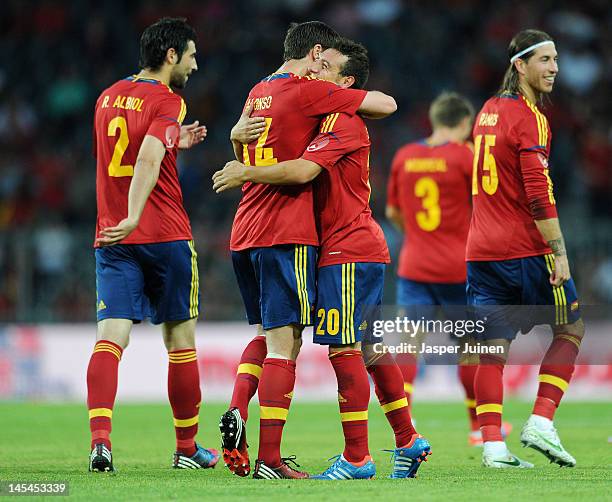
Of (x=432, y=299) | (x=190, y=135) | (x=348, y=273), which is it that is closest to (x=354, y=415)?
(x=348, y=273)

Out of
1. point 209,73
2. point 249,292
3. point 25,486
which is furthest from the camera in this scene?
point 209,73

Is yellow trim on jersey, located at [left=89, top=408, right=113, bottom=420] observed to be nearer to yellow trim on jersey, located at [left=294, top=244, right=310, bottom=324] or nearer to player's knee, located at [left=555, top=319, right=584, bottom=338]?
yellow trim on jersey, located at [left=294, top=244, right=310, bottom=324]

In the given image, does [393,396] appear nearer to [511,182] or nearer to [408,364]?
[511,182]

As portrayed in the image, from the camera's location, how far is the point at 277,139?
228 inches

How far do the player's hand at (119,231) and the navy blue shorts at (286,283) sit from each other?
73cm

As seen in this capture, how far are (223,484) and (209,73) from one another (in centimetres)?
1258

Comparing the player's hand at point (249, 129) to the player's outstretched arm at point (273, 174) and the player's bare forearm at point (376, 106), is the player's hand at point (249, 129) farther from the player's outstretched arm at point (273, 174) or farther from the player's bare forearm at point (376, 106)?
the player's bare forearm at point (376, 106)

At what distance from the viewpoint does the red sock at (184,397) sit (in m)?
6.47

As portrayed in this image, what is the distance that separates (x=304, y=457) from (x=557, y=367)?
1.66m

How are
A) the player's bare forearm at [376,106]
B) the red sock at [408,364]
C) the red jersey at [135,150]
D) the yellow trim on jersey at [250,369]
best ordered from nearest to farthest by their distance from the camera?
the player's bare forearm at [376,106], the yellow trim on jersey at [250,369], the red jersey at [135,150], the red sock at [408,364]

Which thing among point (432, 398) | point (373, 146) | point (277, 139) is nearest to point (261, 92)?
point (277, 139)

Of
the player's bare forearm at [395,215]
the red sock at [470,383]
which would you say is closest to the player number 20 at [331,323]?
the red sock at [470,383]

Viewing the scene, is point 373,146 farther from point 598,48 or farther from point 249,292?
point 249,292

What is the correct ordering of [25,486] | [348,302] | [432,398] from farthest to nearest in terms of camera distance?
[432,398]
[348,302]
[25,486]
